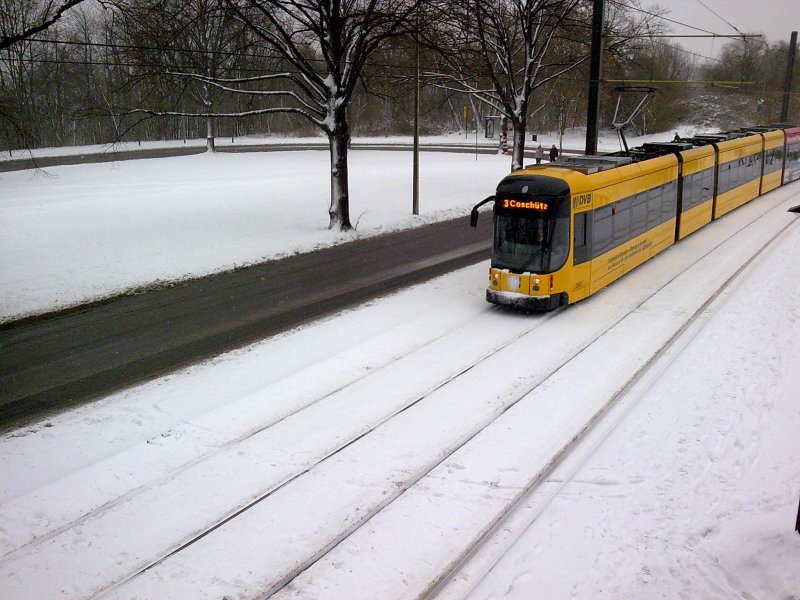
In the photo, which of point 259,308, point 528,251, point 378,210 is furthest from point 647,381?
point 378,210

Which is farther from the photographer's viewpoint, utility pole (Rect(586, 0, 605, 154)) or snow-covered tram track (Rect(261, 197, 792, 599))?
utility pole (Rect(586, 0, 605, 154))

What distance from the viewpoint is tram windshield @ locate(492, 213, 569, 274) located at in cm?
1305

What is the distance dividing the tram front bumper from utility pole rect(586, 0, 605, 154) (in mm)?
9392

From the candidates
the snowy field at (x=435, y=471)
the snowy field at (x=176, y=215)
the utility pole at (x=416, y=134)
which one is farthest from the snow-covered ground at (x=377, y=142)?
the snowy field at (x=435, y=471)

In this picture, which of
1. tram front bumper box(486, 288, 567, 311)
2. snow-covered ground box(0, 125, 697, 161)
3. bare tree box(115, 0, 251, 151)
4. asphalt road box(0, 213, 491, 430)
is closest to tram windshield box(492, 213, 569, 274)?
tram front bumper box(486, 288, 567, 311)

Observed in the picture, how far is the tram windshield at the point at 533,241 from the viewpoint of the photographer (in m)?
13.1

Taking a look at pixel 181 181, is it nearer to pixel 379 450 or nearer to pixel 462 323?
pixel 462 323

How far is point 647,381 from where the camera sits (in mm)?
10484

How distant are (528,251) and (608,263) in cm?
260

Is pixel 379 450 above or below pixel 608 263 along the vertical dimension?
below

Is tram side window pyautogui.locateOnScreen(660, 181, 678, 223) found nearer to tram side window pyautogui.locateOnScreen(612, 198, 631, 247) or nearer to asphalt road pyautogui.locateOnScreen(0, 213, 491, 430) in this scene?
tram side window pyautogui.locateOnScreen(612, 198, 631, 247)

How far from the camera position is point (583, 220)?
1359 centimetres

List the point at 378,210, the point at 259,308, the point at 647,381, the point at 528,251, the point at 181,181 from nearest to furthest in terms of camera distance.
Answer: the point at 647,381
the point at 528,251
the point at 259,308
the point at 378,210
the point at 181,181

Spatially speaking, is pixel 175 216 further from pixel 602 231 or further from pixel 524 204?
pixel 602 231
